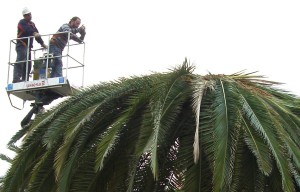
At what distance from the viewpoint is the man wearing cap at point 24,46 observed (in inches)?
798

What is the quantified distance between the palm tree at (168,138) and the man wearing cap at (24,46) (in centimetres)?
502

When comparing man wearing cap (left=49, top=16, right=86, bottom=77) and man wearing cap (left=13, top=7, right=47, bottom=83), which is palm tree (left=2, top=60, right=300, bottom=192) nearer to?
man wearing cap (left=49, top=16, right=86, bottom=77)

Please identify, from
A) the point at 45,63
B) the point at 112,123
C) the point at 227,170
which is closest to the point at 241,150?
the point at 227,170

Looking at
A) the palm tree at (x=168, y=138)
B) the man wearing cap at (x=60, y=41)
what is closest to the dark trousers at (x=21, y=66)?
the man wearing cap at (x=60, y=41)

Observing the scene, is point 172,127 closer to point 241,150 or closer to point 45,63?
point 241,150

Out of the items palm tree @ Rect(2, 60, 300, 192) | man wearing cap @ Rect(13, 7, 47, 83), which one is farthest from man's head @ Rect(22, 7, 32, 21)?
palm tree @ Rect(2, 60, 300, 192)

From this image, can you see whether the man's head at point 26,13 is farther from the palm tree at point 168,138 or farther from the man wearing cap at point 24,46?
the palm tree at point 168,138

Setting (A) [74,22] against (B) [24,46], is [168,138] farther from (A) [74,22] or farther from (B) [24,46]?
(B) [24,46]

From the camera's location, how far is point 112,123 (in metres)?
14.6

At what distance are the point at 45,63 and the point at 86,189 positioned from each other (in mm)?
6490

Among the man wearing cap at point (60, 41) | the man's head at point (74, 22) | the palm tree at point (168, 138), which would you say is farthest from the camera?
the man's head at point (74, 22)

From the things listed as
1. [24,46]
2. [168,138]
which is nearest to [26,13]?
[24,46]

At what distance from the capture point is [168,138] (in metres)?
13.8

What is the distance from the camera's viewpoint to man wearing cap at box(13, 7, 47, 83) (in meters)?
20.3
